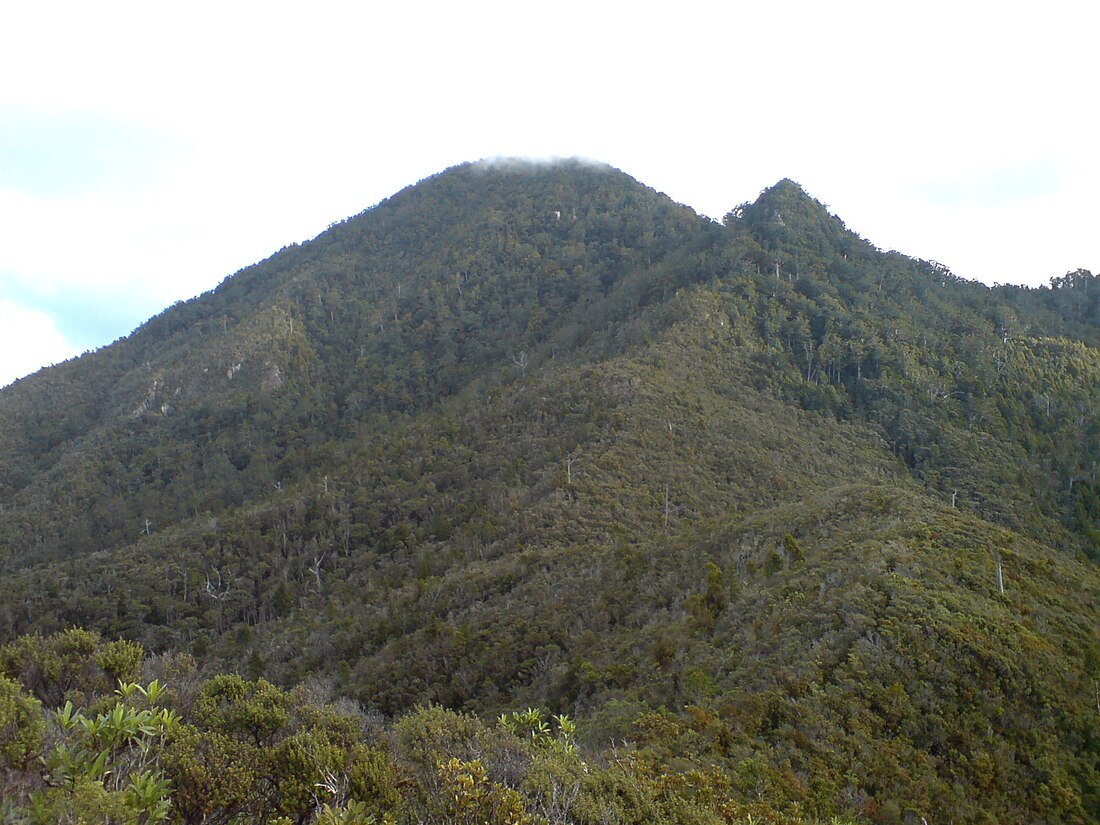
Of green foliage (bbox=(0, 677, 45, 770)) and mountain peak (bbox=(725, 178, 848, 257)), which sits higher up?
mountain peak (bbox=(725, 178, 848, 257))

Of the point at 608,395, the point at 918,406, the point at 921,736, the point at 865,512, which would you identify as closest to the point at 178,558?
the point at 608,395

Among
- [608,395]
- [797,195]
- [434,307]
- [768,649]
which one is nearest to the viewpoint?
[768,649]

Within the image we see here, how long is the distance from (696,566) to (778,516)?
17.8 ft

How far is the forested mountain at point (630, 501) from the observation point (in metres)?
15.5

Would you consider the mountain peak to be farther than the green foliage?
Yes

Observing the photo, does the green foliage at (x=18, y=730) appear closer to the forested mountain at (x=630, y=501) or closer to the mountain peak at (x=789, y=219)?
the forested mountain at (x=630, y=501)

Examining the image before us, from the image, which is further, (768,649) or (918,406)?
(918,406)

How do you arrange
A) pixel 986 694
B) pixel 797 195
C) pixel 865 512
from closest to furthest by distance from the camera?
pixel 986 694 < pixel 865 512 < pixel 797 195

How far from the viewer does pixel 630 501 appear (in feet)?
137

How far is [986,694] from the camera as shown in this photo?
634 inches

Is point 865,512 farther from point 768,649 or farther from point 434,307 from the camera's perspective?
point 434,307

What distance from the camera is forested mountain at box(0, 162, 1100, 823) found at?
1548 cm

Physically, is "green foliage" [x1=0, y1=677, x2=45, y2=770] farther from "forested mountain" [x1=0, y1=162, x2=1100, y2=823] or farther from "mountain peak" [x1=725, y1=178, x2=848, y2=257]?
"mountain peak" [x1=725, y1=178, x2=848, y2=257]

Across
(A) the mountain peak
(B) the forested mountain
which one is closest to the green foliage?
(B) the forested mountain
